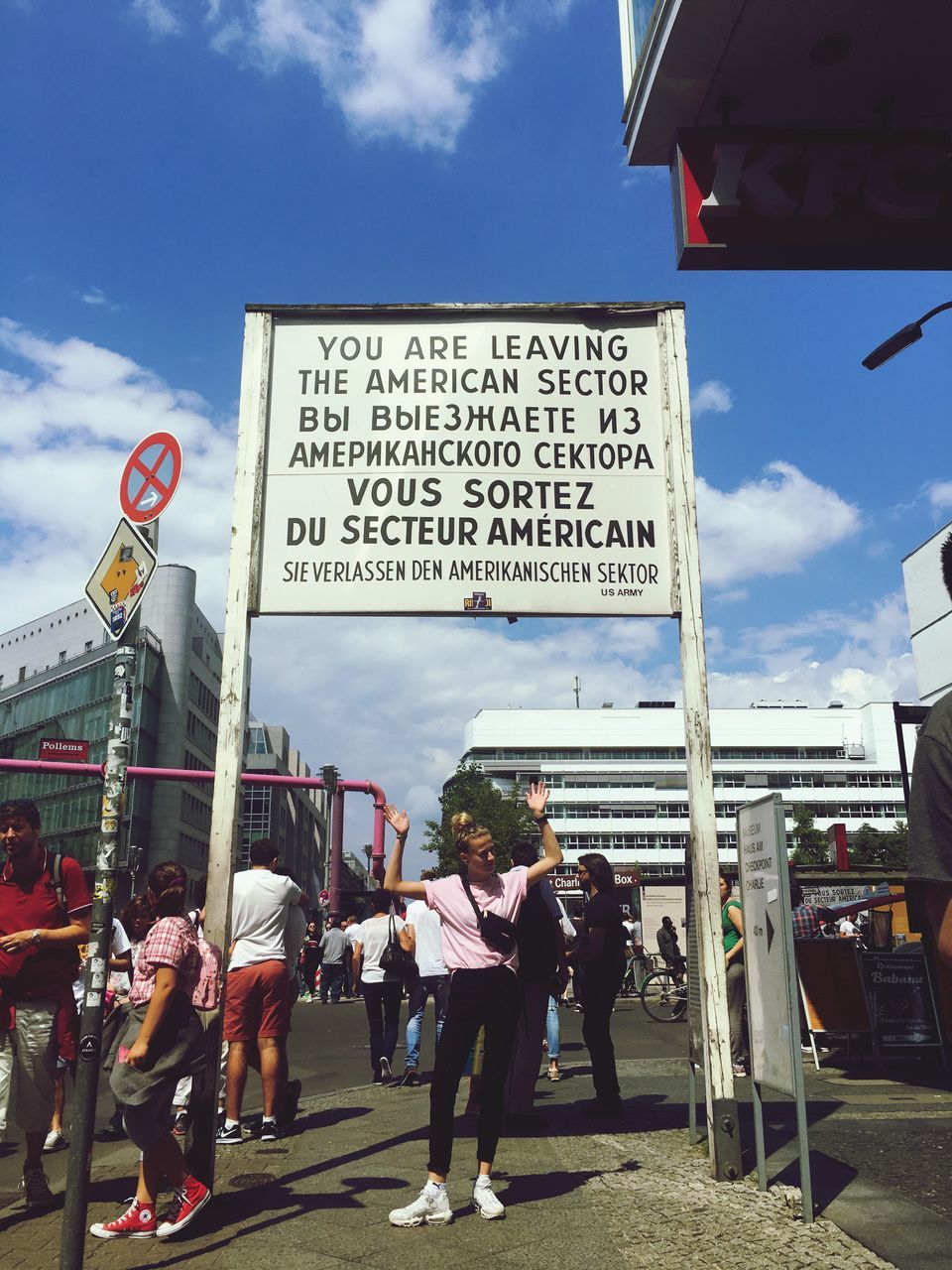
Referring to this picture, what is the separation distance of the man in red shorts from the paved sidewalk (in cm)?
32

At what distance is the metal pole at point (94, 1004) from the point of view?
3768 millimetres

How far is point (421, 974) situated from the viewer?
953 cm

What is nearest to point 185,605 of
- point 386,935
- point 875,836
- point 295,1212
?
point 875,836

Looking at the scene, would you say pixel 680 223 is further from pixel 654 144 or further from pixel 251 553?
pixel 251 553

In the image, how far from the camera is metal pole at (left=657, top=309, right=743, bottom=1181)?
5.36 meters

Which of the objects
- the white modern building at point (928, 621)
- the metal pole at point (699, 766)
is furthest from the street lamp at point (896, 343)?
the white modern building at point (928, 621)

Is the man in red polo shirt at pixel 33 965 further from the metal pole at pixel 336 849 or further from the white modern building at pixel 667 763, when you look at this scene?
the white modern building at pixel 667 763

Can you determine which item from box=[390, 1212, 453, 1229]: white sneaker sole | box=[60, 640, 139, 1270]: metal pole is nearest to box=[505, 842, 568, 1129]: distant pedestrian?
box=[390, 1212, 453, 1229]: white sneaker sole

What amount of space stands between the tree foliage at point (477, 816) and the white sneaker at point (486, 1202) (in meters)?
53.8

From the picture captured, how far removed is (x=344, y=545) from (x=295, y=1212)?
351cm

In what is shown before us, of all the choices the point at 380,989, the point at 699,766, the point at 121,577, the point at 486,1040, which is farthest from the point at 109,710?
the point at 486,1040

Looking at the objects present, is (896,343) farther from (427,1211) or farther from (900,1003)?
(427,1211)

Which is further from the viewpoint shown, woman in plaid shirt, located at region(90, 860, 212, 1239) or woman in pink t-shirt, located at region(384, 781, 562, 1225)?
woman in pink t-shirt, located at region(384, 781, 562, 1225)

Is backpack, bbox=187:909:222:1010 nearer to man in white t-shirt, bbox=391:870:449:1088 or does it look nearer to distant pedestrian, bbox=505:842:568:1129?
distant pedestrian, bbox=505:842:568:1129
